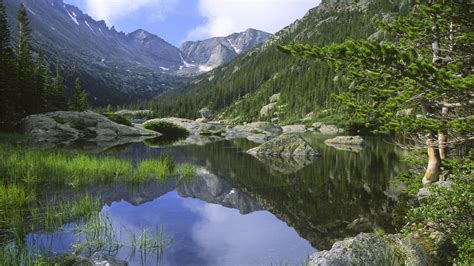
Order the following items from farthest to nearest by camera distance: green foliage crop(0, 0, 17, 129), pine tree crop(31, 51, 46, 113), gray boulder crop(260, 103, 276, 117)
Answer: gray boulder crop(260, 103, 276, 117) → pine tree crop(31, 51, 46, 113) → green foliage crop(0, 0, 17, 129)

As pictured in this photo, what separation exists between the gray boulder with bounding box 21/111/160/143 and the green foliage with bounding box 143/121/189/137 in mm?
10150

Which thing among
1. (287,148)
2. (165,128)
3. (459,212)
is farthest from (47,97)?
(459,212)

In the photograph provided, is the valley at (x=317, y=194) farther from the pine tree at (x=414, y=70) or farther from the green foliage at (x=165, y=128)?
the green foliage at (x=165, y=128)

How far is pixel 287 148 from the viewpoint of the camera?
1420 inches

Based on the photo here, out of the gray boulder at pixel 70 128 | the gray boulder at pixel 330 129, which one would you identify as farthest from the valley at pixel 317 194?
the gray boulder at pixel 330 129

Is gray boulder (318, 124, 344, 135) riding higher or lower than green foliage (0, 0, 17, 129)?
lower

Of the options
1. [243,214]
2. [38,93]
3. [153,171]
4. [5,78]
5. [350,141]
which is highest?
[5,78]

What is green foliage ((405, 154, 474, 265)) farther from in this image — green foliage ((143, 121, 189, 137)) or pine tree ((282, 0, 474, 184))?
green foliage ((143, 121, 189, 137))

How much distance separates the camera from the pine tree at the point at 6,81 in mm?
42312

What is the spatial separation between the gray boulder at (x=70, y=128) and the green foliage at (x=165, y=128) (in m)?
10.1

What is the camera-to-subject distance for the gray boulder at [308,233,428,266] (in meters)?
7.73

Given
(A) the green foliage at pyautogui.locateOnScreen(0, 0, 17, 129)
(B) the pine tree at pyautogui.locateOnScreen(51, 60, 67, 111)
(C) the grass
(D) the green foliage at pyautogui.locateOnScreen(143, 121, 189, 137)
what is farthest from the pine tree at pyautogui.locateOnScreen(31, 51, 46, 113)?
(C) the grass

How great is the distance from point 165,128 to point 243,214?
62.1 m

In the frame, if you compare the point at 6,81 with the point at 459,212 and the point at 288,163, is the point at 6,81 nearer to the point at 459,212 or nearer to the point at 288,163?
the point at 288,163
